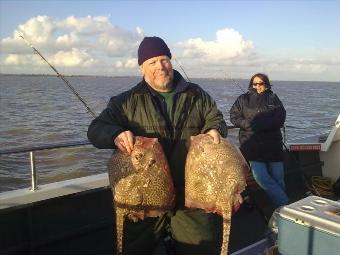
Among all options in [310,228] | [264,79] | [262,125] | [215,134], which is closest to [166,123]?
[215,134]

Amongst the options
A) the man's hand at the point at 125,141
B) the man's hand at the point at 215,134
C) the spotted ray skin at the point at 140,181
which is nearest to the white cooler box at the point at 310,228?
the man's hand at the point at 215,134

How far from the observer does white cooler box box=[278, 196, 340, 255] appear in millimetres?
2844

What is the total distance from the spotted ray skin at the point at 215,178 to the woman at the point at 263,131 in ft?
7.90

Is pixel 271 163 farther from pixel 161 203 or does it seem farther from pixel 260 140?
pixel 161 203

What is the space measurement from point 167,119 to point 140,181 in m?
0.53

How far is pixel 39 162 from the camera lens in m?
13.5

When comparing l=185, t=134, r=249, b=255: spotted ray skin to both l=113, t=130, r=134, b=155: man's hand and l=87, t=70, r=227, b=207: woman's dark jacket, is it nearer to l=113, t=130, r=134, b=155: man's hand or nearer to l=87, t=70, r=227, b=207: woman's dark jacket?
l=87, t=70, r=227, b=207: woman's dark jacket

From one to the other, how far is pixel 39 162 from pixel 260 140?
991 centimetres

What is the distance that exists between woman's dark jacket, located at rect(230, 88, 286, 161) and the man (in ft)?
7.29

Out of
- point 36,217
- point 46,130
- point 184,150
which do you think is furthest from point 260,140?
point 46,130

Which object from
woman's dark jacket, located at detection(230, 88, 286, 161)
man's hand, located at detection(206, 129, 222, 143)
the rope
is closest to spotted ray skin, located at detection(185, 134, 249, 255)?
man's hand, located at detection(206, 129, 222, 143)

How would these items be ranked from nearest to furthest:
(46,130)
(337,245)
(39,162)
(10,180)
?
(337,245), (10,180), (39,162), (46,130)

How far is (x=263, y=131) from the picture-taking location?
208 inches

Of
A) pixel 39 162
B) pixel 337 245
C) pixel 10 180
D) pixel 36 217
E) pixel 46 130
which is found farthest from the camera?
pixel 46 130
